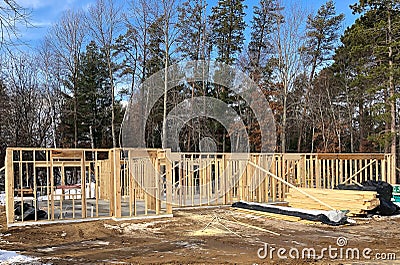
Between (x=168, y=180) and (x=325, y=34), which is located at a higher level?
(x=325, y=34)

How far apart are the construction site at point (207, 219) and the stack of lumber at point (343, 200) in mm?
25

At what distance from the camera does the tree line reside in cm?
2177

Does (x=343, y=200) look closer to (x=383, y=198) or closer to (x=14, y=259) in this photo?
(x=383, y=198)

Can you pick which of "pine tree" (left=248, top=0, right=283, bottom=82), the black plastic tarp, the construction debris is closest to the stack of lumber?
the black plastic tarp

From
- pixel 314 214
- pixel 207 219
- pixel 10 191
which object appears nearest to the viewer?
pixel 10 191

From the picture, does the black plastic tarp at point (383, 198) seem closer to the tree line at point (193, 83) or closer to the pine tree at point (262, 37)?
the tree line at point (193, 83)

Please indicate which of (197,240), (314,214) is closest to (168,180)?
(197,240)

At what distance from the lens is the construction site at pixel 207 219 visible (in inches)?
259

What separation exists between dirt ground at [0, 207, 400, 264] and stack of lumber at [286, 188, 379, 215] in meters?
0.45

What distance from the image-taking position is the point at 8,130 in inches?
876

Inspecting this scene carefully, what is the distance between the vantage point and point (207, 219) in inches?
406

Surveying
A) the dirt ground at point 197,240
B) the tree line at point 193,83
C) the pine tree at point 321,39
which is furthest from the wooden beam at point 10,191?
the pine tree at point 321,39

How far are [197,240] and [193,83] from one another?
49.7 ft

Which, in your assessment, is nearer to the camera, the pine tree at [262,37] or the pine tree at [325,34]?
the pine tree at [262,37]
